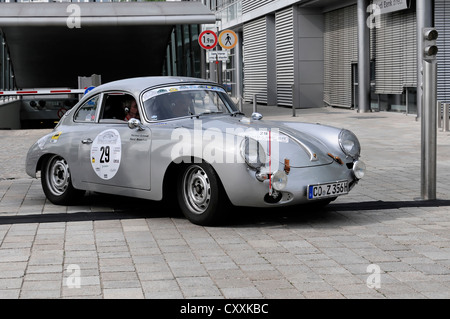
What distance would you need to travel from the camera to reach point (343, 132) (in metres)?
7.35

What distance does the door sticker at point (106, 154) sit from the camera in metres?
7.42

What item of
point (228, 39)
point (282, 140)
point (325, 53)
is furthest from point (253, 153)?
point (325, 53)

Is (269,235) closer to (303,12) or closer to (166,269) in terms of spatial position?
(166,269)

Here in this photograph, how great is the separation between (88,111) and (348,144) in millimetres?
2930

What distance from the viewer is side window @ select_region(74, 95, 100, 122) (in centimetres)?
806

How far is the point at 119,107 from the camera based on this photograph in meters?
7.82

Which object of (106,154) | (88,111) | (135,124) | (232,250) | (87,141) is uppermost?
(88,111)

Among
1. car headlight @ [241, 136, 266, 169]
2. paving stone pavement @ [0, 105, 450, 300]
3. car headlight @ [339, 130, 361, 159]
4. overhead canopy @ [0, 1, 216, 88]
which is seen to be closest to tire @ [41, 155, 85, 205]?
paving stone pavement @ [0, 105, 450, 300]

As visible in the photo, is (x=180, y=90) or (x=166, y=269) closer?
(x=166, y=269)

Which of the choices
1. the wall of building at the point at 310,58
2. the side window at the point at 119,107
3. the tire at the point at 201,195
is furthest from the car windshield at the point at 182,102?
A: the wall of building at the point at 310,58

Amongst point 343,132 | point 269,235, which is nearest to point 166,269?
point 269,235

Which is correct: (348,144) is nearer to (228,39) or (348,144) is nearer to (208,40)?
(228,39)

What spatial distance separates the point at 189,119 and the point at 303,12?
2384cm

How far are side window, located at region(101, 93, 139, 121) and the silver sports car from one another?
11 millimetres
